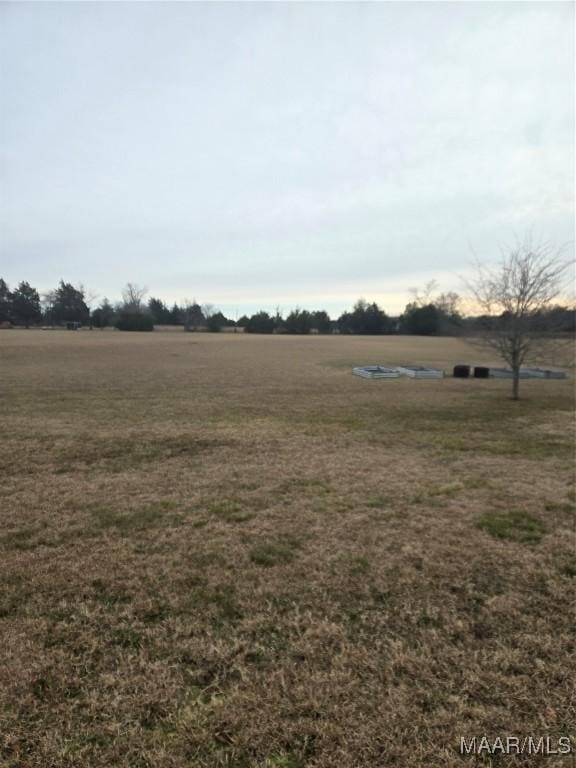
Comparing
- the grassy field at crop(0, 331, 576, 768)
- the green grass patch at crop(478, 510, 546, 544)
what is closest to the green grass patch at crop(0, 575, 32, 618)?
the grassy field at crop(0, 331, 576, 768)

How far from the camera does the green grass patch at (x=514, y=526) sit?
3.79m

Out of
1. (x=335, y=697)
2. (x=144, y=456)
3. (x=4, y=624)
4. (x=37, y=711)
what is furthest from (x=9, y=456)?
(x=335, y=697)

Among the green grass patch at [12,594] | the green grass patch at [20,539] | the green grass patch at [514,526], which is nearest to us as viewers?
the green grass patch at [12,594]

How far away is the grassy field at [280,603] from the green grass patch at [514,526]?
22 mm

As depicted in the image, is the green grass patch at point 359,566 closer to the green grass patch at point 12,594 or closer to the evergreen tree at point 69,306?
the green grass patch at point 12,594

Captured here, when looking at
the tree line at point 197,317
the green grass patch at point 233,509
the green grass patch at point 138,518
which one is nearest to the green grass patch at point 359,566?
the green grass patch at point 233,509

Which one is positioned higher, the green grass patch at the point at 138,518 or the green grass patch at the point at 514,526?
the green grass patch at the point at 514,526

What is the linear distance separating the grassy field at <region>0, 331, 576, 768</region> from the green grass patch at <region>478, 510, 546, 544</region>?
0.02 metres

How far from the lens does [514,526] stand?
402 centimetres

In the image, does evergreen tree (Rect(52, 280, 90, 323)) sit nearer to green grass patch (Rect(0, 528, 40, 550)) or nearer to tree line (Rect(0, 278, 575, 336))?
tree line (Rect(0, 278, 575, 336))

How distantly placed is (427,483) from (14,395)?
11.7 meters

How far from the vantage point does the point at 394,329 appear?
260 feet

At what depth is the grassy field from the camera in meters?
1.91

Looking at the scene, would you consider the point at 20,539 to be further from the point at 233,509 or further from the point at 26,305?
the point at 26,305
